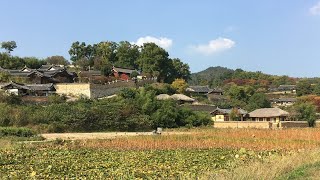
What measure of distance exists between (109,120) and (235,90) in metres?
34.3

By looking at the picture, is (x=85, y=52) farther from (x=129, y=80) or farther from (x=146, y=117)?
(x=146, y=117)

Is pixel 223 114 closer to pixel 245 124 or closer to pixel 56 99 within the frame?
pixel 245 124

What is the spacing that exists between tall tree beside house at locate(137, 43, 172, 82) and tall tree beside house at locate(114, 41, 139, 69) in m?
4.90

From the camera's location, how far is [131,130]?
41.6 m

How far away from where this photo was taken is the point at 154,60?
66.0 meters

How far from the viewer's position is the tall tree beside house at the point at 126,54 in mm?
72256

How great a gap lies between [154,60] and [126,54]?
8.75 m

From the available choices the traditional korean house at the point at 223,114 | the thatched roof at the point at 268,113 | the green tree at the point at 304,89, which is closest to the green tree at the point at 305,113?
the thatched roof at the point at 268,113

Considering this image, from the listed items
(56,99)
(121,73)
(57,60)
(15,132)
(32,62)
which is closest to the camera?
(15,132)

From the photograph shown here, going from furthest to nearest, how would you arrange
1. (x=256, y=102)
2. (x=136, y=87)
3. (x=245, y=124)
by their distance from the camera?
(x=256, y=102) → (x=136, y=87) → (x=245, y=124)

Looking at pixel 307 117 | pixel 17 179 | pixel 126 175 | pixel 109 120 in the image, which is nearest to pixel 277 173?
pixel 126 175

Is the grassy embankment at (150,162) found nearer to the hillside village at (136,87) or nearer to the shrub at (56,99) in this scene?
the shrub at (56,99)

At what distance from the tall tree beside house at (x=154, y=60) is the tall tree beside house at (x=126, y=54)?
4902 mm

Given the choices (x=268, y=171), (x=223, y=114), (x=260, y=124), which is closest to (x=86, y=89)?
(x=223, y=114)
